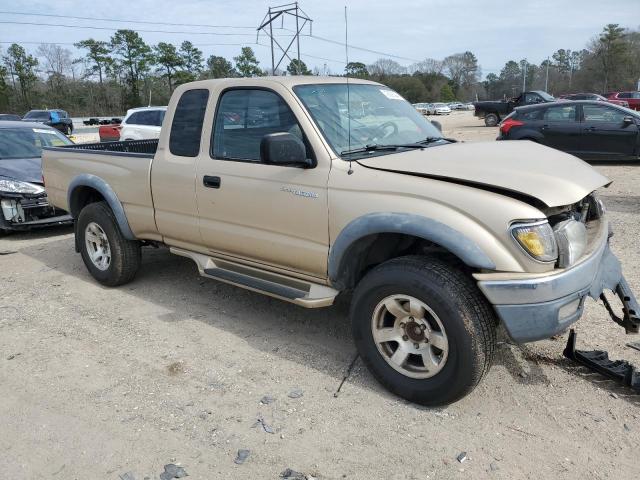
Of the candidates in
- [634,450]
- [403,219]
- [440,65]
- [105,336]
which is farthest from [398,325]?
[440,65]

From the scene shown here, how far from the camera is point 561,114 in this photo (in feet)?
42.8

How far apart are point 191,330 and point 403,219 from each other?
7.21ft

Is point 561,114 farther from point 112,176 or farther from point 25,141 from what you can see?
point 25,141

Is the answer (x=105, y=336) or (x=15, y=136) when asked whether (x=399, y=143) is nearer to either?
(x=105, y=336)

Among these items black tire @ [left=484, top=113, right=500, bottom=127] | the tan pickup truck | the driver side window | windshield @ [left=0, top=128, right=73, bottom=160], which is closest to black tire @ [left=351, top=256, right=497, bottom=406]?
the tan pickup truck

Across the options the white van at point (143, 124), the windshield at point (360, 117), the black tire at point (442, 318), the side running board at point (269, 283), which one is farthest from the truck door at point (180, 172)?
the white van at point (143, 124)

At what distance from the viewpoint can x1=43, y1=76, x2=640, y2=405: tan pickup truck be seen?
2943mm

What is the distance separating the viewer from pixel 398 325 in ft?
10.9

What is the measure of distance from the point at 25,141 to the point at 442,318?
8413 mm

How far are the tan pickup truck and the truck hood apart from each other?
0.5 inches

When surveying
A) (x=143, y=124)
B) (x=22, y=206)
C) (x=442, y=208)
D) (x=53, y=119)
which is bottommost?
(x=22, y=206)

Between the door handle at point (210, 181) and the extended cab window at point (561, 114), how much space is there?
11165 mm

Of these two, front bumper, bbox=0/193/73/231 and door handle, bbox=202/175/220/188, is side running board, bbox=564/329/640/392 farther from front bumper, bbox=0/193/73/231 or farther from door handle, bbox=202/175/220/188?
front bumper, bbox=0/193/73/231

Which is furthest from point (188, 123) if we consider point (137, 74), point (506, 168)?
point (137, 74)
